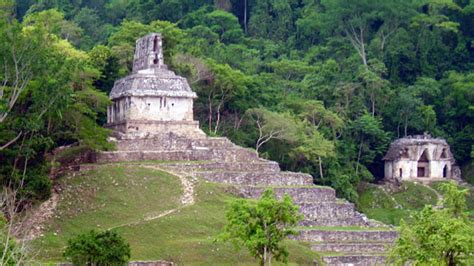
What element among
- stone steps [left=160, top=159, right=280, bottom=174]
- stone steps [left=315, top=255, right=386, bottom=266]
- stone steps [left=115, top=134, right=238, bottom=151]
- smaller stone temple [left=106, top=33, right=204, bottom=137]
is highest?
smaller stone temple [left=106, top=33, right=204, bottom=137]

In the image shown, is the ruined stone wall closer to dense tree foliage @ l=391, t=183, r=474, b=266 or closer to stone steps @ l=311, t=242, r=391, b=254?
stone steps @ l=311, t=242, r=391, b=254

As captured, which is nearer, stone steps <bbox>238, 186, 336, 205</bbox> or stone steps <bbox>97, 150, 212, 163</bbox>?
stone steps <bbox>238, 186, 336, 205</bbox>

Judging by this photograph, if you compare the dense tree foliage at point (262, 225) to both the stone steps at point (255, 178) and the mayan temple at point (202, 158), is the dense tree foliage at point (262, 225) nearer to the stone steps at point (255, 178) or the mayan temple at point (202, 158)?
the mayan temple at point (202, 158)

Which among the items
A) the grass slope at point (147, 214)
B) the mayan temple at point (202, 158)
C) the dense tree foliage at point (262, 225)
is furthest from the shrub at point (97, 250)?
the mayan temple at point (202, 158)

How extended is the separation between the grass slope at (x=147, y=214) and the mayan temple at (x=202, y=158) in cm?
168

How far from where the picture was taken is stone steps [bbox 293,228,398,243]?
51.9 m

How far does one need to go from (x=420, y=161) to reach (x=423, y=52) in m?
12.7

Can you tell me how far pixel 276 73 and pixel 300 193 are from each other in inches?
1040

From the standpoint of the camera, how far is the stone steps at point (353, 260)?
164 feet

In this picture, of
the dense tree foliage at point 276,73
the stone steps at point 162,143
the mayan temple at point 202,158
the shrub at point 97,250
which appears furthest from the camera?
the stone steps at point 162,143

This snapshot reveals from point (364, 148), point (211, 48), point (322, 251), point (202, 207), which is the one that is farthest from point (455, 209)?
point (211, 48)

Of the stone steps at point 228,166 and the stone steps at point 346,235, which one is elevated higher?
the stone steps at point 228,166

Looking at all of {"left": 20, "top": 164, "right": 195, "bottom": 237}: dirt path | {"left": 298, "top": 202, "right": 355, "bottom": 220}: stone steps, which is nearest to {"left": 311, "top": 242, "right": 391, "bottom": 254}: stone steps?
{"left": 298, "top": 202, "right": 355, "bottom": 220}: stone steps

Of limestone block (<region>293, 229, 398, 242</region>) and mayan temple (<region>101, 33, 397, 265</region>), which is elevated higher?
mayan temple (<region>101, 33, 397, 265</region>)
